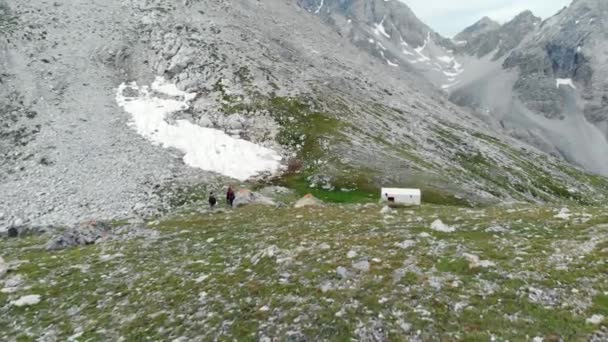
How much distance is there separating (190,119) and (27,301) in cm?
6061

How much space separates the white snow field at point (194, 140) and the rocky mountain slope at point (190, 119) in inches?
15.6

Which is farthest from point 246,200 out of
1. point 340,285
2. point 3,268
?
point 340,285

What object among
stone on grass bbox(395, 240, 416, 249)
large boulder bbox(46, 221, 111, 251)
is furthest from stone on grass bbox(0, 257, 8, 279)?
stone on grass bbox(395, 240, 416, 249)

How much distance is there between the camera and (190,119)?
74250 millimetres

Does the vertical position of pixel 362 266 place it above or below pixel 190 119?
below

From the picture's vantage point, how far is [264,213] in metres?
31.1

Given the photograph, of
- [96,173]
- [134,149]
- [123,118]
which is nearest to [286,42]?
[123,118]

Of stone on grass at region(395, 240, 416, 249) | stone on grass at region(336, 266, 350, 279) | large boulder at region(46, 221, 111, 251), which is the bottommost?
large boulder at region(46, 221, 111, 251)

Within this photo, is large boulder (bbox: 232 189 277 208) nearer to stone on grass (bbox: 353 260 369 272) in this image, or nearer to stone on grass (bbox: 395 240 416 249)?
stone on grass (bbox: 395 240 416 249)

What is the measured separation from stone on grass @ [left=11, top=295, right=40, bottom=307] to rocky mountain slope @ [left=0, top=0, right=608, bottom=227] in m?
25.7

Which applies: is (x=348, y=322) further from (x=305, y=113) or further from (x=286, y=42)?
(x=286, y=42)

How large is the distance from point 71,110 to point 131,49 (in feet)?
97.1

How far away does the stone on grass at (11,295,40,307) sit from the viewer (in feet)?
51.3

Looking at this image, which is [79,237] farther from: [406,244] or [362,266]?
[406,244]
